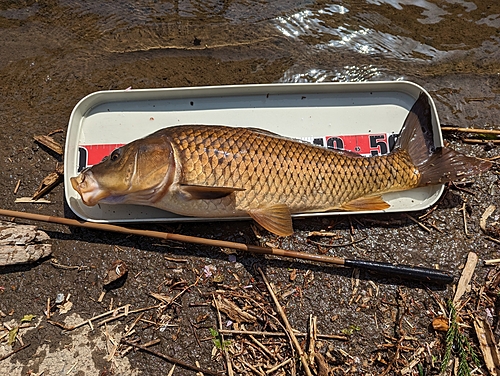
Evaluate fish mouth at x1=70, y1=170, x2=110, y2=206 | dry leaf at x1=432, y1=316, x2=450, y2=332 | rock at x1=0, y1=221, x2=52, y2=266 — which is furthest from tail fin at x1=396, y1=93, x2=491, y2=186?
rock at x1=0, y1=221, x2=52, y2=266

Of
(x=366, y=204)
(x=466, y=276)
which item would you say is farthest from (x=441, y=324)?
(x=366, y=204)

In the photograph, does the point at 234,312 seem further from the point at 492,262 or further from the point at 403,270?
the point at 492,262

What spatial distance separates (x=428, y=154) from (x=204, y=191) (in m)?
1.73

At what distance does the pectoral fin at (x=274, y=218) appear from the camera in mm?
2506

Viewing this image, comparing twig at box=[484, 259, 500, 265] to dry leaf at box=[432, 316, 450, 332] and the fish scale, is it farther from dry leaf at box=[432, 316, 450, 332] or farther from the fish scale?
the fish scale

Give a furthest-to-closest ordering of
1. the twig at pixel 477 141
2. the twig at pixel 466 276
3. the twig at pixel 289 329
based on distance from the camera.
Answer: the twig at pixel 477 141 < the twig at pixel 466 276 < the twig at pixel 289 329

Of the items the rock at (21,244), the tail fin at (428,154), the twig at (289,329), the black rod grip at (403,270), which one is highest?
the tail fin at (428,154)

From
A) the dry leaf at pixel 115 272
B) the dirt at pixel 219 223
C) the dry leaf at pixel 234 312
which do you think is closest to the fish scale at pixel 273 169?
the dirt at pixel 219 223

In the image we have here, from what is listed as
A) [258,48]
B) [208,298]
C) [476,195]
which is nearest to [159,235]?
[208,298]

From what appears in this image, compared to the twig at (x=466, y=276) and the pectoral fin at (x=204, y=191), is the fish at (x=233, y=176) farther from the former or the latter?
the twig at (x=466, y=276)

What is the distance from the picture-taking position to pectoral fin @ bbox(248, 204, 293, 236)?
251cm

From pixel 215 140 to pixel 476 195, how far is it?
2.23 m

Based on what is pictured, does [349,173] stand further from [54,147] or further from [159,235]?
[54,147]

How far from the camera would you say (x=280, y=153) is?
2.54 metres
